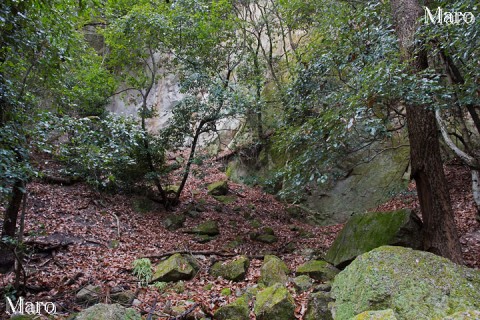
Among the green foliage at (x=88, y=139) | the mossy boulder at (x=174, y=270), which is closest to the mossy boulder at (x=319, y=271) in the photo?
the mossy boulder at (x=174, y=270)

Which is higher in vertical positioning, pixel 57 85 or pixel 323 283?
pixel 57 85

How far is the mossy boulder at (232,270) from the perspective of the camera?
21.7ft

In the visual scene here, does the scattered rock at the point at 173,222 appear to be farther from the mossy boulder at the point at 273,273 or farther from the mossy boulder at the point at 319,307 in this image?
the mossy boulder at the point at 319,307

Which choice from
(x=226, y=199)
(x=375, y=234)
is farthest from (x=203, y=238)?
(x=375, y=234)

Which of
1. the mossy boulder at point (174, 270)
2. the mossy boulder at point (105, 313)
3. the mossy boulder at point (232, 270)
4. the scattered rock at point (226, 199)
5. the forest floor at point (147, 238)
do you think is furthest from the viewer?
the scattered rock at point (226, 199)

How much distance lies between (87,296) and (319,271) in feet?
14.4

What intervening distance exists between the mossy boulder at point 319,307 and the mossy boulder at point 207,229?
5.32m

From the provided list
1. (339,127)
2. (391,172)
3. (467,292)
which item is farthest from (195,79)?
(467,292)

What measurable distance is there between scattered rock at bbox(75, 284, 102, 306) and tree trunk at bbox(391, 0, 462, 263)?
6.13 meters

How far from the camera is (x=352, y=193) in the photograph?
12750 millimetres

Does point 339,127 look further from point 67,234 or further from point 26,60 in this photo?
point 67,234

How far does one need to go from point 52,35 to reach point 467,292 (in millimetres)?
7057

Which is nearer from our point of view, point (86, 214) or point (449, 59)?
point (449, 59)

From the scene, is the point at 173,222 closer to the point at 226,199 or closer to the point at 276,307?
the point at 226,199
